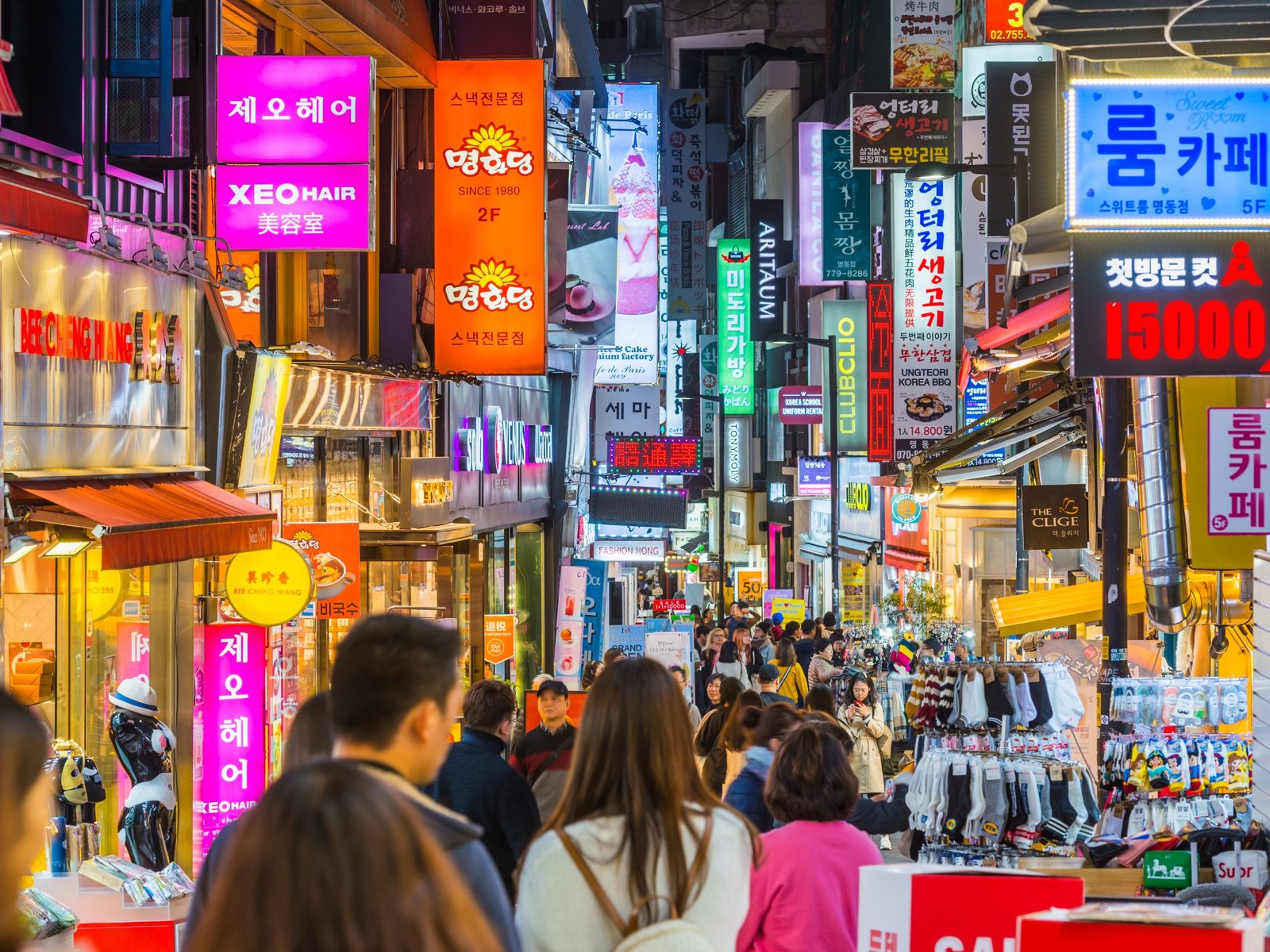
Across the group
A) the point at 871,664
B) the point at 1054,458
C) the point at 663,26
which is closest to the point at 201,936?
the point at 871,664

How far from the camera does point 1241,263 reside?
7922 mm

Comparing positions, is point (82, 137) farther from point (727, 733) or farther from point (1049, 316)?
point (1049, 316)

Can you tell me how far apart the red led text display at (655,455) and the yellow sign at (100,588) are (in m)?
23.3

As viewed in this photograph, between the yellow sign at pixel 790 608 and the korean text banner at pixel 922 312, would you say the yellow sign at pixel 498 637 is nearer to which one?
the korean text banner at pixel 922 312

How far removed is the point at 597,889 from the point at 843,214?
35395 mm

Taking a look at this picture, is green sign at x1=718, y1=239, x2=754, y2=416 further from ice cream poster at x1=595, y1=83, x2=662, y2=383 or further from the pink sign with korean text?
the pink sign with korean text

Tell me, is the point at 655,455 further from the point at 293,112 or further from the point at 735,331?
the point at 293,112

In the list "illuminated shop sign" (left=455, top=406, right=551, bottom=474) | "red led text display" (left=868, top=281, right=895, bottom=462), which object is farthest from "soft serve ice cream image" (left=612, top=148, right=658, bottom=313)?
"illuminated shop sign" (left=455, top=406, right=551, bottom=474)

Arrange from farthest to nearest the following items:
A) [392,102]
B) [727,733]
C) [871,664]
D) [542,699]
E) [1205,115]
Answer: [871,664]
[392,102]
[542,699]
[727,733]
[1205,115]

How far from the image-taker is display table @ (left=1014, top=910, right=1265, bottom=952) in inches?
154

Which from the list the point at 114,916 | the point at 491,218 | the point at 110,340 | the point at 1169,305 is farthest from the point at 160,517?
the point at 491,218

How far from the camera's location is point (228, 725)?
11578 millimetres

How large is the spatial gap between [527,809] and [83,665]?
6.12m

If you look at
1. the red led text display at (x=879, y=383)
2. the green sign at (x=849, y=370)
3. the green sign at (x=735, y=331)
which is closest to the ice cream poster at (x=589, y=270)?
the red led text display at (x=879, y=383)
